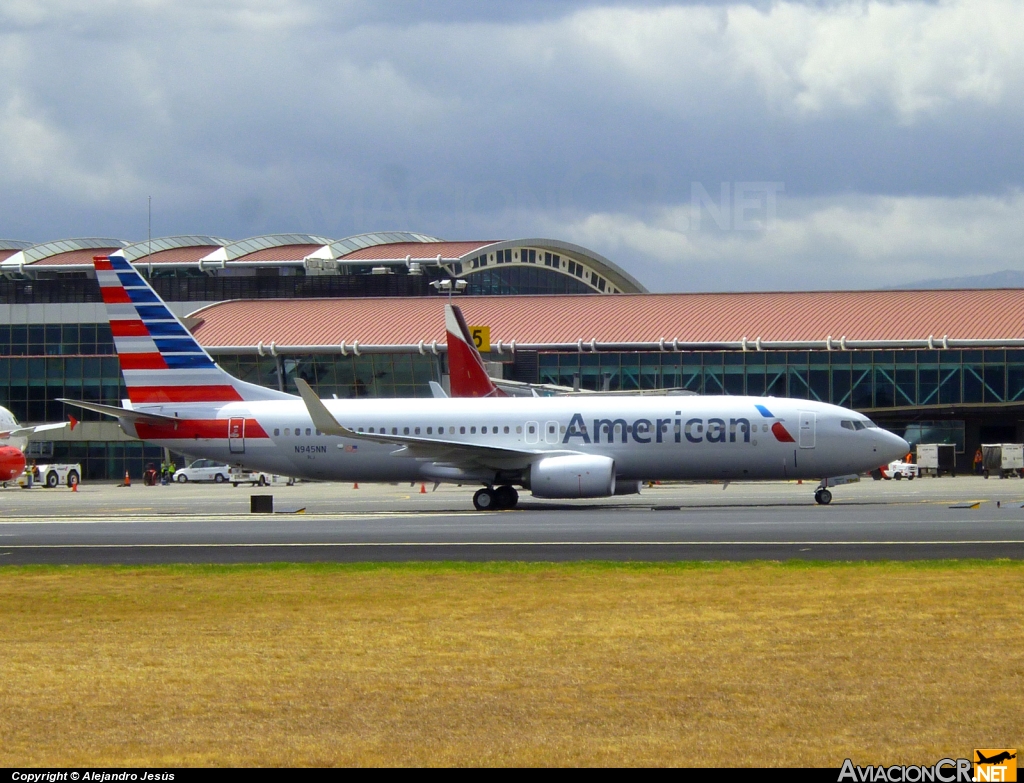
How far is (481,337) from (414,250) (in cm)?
4738

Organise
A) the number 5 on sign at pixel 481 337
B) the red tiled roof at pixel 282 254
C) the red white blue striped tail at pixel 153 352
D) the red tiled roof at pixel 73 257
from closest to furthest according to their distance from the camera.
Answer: the red white blue striped tail at pixel 153 352 → the number 5 on sign at pixel 481 337 → the red tiled roof at pixel 282 254 → the red tiled roof at pixel 73 257

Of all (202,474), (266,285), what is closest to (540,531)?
(202,474)

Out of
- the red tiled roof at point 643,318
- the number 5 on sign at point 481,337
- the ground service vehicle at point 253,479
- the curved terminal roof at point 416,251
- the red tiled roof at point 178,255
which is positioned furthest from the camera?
the red tiled roof at point 178,255

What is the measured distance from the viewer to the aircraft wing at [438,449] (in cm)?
3656

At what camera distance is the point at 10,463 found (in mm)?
63000

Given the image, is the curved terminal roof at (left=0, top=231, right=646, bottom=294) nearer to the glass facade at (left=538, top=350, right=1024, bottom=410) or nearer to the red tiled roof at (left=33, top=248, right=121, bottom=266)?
the red tiled roof at (left=33, top=248, right=121, bottom=266)

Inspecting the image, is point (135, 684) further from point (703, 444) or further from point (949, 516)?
point (703, 444)

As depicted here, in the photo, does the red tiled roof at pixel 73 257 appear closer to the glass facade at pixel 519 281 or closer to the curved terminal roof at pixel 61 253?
the curved terminal roof at pixel 61 253

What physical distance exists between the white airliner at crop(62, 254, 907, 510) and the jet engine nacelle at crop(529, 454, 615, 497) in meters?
0.04

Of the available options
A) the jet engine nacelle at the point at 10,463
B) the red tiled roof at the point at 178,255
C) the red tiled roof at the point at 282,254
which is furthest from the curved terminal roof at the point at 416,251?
the jet engine nacelle at the point at 10,463

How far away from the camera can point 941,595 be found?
16.2 m

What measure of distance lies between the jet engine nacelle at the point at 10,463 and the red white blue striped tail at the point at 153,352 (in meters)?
25.9

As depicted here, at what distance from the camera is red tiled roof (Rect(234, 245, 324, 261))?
118375 mm

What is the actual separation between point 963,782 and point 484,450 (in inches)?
1187
